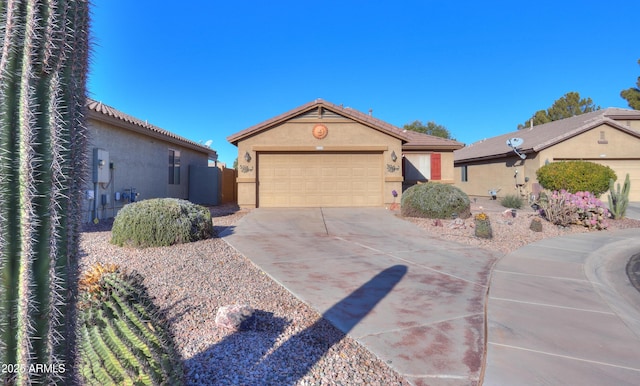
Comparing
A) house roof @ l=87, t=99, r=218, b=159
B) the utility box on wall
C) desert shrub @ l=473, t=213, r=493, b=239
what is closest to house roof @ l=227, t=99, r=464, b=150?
house roof @ l=87, t=99, r=218, b=159

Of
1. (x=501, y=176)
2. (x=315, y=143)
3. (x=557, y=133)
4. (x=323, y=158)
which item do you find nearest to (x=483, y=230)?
(x=323, y=158)

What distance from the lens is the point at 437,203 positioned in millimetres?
11742

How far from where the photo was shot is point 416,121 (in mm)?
55094

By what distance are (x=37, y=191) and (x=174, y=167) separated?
52.5 feet

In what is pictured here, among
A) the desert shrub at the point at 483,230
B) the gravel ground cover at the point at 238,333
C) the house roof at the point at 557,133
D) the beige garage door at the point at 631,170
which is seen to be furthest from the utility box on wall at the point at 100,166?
the beige garage door at the point at 631,170

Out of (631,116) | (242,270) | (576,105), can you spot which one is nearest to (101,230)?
(242,270)

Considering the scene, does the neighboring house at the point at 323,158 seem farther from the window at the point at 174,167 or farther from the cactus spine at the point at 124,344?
the cactus spine at the point at 124,344

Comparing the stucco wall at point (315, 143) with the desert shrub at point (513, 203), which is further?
the desert shrub at point (513, 203)

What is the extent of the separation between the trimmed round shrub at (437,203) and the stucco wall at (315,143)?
2823 mm

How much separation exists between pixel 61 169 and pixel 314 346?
8.52 feet

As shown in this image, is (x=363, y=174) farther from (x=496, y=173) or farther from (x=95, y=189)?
(x=496, y=173)

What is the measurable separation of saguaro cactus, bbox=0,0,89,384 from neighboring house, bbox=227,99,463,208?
1346cm

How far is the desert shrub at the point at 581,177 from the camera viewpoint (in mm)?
16266

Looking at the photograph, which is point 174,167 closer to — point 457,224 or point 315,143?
point 315,143
